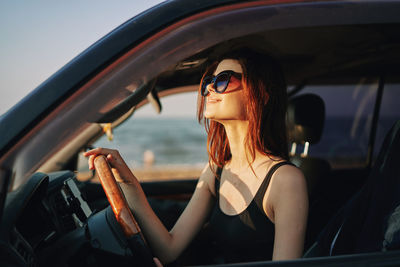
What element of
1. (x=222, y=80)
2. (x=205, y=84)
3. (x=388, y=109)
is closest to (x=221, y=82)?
(x=222, y=80)

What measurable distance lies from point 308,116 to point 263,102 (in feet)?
3.74

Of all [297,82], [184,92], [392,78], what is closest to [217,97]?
[184,92]

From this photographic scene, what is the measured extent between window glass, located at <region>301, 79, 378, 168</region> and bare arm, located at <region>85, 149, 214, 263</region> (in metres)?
1.70

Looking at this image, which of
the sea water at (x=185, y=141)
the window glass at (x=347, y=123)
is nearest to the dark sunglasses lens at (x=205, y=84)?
the sea water at (x=185, y=141)

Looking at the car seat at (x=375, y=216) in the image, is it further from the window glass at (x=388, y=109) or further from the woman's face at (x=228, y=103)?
the window glass at (x=388, y=109)

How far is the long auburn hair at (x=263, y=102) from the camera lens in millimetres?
1510

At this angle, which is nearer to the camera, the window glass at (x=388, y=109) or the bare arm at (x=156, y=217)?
the bare arm at (x=156, y=217)

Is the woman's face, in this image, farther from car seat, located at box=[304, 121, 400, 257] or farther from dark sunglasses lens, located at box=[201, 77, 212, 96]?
car seat, located at box=[304, 121, 400, 257]

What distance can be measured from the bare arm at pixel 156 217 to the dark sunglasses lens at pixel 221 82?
45cm

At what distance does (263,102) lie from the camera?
1533 millimetres

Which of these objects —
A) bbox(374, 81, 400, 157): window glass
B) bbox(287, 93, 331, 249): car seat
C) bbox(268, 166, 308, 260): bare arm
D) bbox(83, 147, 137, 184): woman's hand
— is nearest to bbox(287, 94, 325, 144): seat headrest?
bbox(287, 93, 331, 249): car seat

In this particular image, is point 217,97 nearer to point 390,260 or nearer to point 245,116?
point 245,116

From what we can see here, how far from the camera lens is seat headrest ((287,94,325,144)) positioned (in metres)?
2.58

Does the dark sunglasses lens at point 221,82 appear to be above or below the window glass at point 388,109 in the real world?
above
